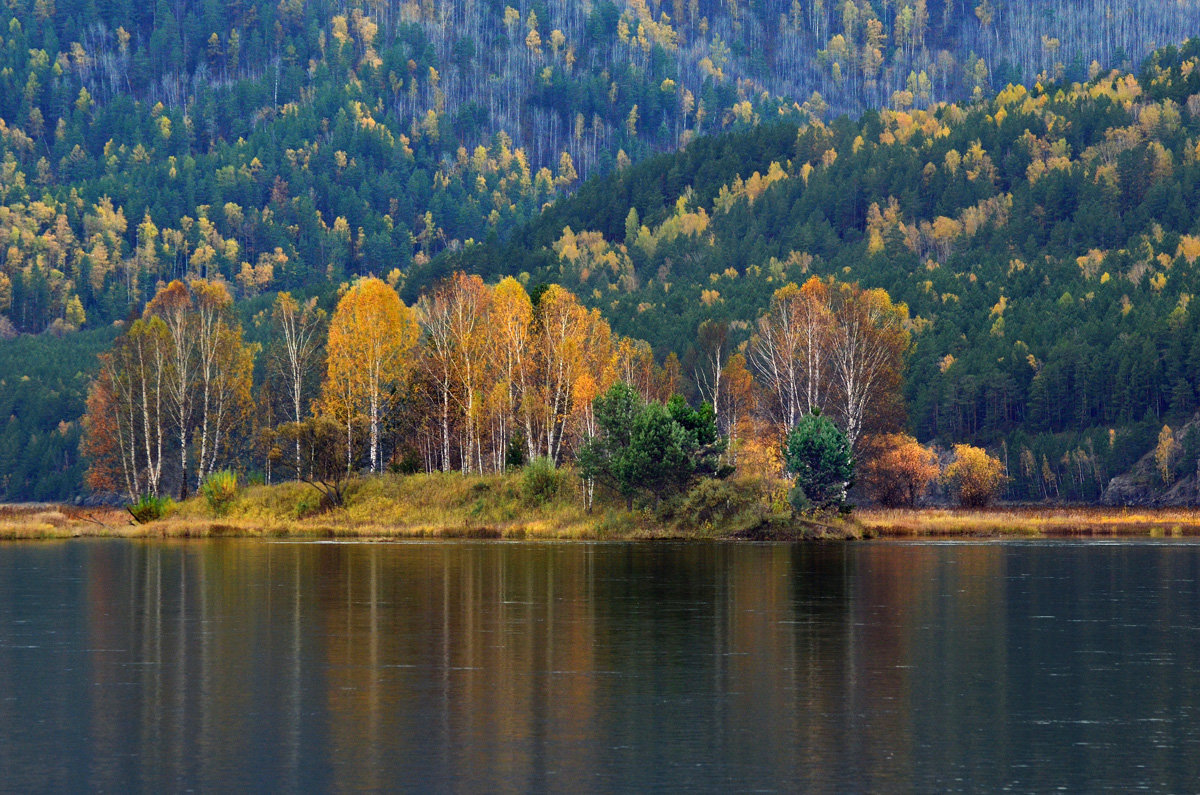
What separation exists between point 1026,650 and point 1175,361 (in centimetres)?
11288

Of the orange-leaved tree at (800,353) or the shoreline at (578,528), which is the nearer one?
the shoreline at (578,528)

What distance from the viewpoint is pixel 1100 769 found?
20.1m

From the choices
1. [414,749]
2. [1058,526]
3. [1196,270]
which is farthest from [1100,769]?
[1196,270]

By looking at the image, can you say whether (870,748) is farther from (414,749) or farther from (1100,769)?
(414,749)

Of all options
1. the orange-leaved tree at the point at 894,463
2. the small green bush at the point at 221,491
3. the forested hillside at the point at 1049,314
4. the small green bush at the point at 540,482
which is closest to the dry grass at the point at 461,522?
the small green bush at the point at 540,482

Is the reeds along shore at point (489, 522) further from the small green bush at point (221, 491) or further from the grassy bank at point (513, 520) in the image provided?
the small green bush at point (221, 491)

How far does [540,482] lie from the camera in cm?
8469

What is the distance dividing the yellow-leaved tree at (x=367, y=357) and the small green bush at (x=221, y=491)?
7670 millimetres

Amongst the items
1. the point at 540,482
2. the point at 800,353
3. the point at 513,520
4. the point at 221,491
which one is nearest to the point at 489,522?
the point at 513,520

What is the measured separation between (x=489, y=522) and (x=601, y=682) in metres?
57.4

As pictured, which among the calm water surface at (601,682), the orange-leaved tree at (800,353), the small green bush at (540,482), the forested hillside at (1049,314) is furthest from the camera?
the forested hillside at (1049,314)

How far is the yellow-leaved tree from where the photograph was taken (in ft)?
307

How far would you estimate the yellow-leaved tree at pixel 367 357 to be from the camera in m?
93.7

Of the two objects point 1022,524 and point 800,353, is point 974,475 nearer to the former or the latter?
point 800,353
